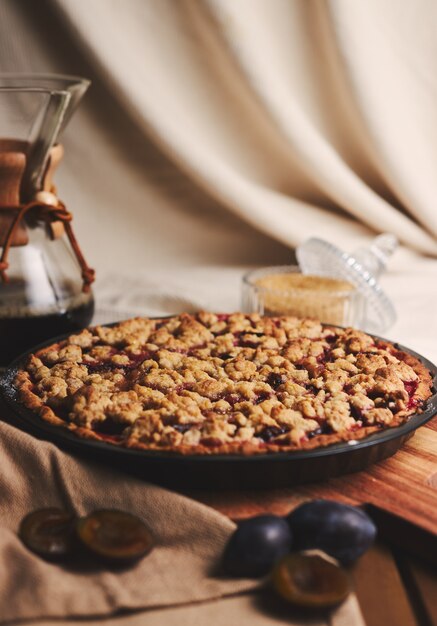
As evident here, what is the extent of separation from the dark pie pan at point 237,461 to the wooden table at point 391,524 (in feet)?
0.08

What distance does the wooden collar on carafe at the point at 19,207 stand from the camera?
1976 mm

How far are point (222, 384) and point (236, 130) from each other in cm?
195

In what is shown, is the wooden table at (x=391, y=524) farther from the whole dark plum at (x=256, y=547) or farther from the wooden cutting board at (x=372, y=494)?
the whole dark plum at (x=256, y=547)

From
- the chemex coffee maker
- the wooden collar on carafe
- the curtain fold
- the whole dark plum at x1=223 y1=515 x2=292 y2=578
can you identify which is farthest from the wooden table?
the curtain fold

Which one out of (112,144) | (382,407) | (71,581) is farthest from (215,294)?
(71,581)

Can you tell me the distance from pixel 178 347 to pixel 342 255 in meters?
0.83

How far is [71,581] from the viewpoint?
1.19 m

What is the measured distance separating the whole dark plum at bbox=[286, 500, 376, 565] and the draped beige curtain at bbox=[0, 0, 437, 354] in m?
1.59

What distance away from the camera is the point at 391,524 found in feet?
4.40

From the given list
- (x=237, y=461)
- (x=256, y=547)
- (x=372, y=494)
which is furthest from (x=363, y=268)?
(x=256, y=547)

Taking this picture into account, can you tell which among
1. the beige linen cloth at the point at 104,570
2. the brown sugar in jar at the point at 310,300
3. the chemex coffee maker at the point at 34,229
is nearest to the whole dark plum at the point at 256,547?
the beige linen cloth at the point at 104,570

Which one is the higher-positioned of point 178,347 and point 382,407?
point 382,407

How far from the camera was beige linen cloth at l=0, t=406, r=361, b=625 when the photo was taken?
114 centimetres

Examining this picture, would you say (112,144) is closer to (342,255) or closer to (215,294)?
(215,294)
